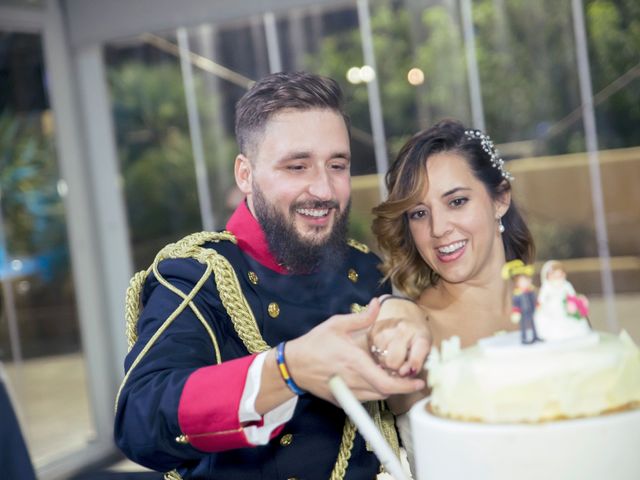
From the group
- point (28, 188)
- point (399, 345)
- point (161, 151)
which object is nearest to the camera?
point (399, 345)

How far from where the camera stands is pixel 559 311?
109 cm

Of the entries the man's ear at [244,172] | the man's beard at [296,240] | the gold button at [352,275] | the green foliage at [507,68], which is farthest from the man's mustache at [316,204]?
the green foliage at [507,68]

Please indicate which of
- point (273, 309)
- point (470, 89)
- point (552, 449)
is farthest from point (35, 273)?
point (552, 449)

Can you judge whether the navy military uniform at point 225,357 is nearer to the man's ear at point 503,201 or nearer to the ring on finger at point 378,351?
the ring on finger at point 378,351

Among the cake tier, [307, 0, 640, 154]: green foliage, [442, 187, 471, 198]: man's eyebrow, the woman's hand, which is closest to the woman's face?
[442, 187, 471, 198]: man's eyebrow

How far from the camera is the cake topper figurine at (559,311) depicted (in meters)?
1.08

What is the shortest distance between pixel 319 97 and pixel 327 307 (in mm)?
355

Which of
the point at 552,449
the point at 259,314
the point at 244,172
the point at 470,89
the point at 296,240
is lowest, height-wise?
the point at 552,449

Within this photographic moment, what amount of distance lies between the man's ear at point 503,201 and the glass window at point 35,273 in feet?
12.6

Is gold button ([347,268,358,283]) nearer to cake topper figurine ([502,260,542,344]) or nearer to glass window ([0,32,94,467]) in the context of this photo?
cake topper figurine ([502,260,542,344])

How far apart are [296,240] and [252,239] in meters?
0.14

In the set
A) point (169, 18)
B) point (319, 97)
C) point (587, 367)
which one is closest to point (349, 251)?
point (319, 97)

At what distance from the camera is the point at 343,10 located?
5684mm

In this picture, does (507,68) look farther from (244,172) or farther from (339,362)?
(339,362)
